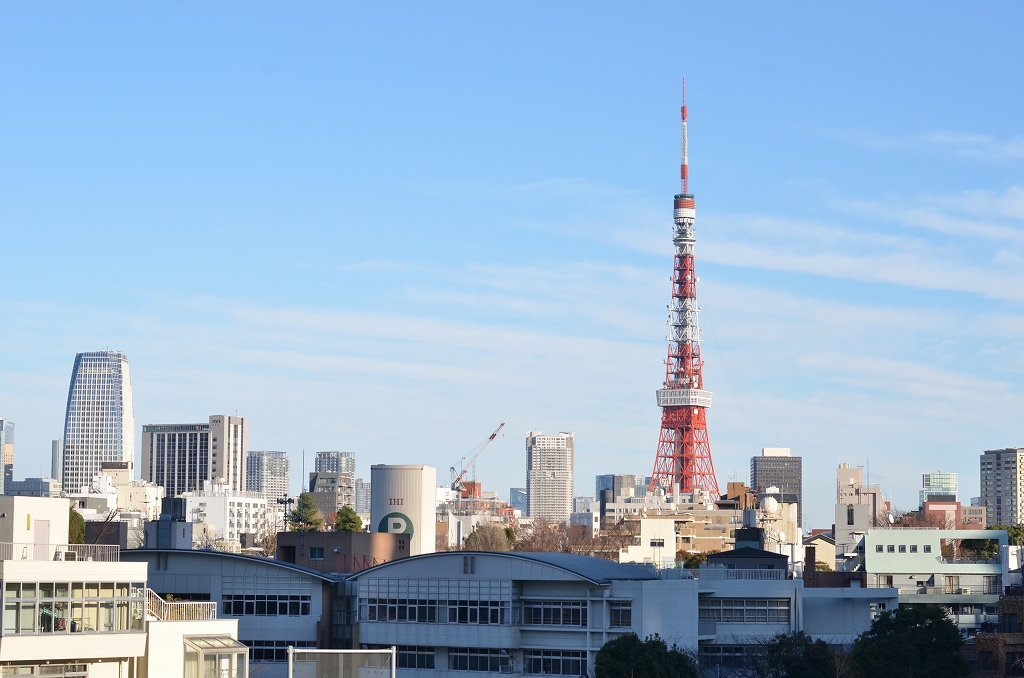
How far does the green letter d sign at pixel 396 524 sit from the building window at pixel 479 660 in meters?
35.9

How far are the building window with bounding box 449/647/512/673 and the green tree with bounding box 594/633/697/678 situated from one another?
982cm

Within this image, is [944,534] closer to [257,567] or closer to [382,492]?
[382,492]

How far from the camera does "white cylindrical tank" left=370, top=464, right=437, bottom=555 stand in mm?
101625

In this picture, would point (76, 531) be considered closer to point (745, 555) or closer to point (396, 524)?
point (396, 524)

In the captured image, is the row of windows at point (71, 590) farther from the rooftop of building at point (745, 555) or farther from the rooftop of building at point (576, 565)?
the rooftop of building at point (745, 555)

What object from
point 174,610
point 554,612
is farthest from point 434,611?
point 174,610

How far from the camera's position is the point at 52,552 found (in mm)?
43812

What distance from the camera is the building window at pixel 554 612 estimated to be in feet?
208

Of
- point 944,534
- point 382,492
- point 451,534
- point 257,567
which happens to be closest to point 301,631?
point 257,567

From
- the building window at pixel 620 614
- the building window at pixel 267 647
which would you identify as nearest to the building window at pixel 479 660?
the building window at pixel 620 614

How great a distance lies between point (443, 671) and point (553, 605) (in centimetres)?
571

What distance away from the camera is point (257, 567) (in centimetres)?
6550

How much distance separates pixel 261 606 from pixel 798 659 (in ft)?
75.7

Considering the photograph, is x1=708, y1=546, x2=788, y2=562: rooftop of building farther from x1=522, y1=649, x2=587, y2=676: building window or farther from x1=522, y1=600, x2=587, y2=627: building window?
x1=522, y1=649, x2=587, y2=676: building window
